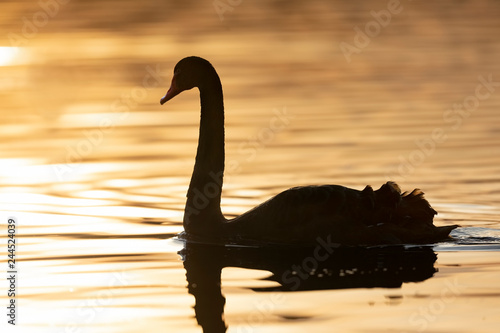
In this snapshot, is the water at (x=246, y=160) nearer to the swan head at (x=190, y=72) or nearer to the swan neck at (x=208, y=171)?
the swan neck at (x=208, y=171)

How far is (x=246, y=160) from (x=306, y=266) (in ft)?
14.0

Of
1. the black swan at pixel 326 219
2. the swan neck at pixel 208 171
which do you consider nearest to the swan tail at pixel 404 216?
the black swan at pixel 326 219

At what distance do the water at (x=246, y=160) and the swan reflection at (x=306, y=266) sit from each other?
1.1 inches

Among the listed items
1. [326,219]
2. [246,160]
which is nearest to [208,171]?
[326,219]

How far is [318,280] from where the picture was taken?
803 centimetres

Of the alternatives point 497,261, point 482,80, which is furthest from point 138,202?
point 482,80

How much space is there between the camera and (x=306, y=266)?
8484 mm

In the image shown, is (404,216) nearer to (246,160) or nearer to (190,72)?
(190,72)

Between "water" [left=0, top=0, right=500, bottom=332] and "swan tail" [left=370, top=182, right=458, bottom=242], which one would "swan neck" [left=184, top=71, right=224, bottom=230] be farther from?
"swan tail" [left=370, top=182, right=458, bottom=242]

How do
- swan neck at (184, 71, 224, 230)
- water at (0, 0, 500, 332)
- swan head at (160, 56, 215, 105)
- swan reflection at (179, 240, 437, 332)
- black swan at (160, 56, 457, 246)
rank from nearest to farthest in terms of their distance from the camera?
water at (0, 0, 500, 332)
swan reflection at (179, 240, 437, 332)
black swan at (160, 56, 457, 246)
swan neck at (184, 71, 224, 230)
swan head at (160, 56, 215, 105)

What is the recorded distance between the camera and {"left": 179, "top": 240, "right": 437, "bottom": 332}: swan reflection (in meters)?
7.84

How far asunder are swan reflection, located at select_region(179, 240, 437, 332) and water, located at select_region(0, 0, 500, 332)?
3 cm

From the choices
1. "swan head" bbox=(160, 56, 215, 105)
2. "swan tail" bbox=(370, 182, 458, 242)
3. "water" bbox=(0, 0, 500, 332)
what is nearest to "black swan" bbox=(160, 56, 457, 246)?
"swan tail" bbox=(370, 182, 458, 242)

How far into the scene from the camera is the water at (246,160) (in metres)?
7.42
